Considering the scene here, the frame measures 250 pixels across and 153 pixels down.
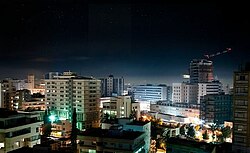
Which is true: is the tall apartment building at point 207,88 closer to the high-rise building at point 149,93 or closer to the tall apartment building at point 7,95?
the high-rise building at point 149,93

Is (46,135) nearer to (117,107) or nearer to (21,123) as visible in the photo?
(21,123)

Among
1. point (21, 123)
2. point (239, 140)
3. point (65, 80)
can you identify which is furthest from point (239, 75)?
point (65, 80)

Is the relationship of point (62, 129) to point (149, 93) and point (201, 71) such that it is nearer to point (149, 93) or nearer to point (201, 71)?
point (201, 71)

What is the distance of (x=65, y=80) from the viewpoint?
52.4 feet

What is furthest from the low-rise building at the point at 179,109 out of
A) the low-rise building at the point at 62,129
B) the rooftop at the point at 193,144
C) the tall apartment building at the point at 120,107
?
the rooftop at the point at 193,144

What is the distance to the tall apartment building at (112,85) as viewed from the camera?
30.1 meters

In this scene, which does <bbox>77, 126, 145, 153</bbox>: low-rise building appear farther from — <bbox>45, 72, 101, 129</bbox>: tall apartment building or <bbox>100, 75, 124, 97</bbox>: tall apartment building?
<bbox>100, 75, 124, 97</bbox>: tall apartment building

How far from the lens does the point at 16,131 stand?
830cm

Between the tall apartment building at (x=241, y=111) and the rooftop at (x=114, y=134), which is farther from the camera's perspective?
the tall apartment building at (x=241, y=111)

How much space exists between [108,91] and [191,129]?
1808cm

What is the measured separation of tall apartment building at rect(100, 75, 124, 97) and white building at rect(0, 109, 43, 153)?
813 inches

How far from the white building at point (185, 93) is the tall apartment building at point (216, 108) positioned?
21.8 feet

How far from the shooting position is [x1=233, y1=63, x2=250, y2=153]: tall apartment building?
880 cm

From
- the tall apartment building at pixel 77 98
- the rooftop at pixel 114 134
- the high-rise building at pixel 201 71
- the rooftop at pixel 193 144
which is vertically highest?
the high-rise building at pixel 201 71
